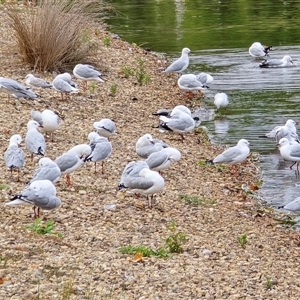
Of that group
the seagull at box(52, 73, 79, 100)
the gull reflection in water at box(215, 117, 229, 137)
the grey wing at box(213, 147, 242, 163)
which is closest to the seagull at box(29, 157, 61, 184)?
the grey wing at box(213, 147, 242, 163)

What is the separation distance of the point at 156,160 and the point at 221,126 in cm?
454

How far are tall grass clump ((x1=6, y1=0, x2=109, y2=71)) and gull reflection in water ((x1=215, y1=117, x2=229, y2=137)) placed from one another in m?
3.31

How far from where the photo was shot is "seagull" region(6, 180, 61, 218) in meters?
Result: 7.21

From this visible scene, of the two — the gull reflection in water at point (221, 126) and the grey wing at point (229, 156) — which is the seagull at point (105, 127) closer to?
the grey wing at point (229, 156)

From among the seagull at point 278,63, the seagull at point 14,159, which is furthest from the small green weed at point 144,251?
the seagull at point 278,63

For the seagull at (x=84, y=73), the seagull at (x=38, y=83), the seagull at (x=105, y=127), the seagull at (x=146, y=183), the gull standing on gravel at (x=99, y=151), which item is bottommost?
the seagull at (x=84, y=73)

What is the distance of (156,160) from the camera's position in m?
9.44

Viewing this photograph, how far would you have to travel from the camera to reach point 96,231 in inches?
294

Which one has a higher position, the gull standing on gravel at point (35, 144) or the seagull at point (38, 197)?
the seagull at point (38, 197)

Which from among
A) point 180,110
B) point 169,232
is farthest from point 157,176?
point 180,110

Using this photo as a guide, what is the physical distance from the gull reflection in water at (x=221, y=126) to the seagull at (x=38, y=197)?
6128 mm

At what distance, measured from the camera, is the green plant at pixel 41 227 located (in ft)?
23.4

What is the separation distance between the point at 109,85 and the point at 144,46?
21.6ft

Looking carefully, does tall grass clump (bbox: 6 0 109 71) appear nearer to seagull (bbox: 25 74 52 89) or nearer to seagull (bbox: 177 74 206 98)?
seagull (bbox: 25 74 52 89)
